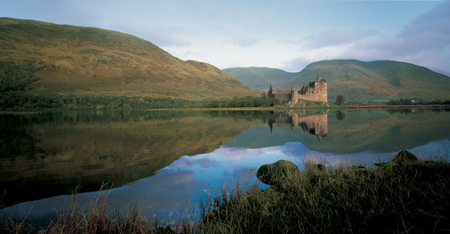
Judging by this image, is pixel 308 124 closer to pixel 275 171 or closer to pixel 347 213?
pixel 275 171

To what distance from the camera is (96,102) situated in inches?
4555

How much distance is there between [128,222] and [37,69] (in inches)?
7923

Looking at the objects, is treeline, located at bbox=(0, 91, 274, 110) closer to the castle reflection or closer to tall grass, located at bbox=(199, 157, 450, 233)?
the castle reflection

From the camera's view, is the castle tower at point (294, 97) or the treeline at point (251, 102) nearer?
the treeline at point (251, 102)

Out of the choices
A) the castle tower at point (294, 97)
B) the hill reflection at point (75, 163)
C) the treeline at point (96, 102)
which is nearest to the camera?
the hill reflection at point (75, 163)

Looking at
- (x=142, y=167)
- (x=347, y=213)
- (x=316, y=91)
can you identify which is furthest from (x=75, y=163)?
(x=316, y=91)

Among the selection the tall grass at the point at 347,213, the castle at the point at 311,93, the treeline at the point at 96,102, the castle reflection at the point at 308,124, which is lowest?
the castle reflection at the point at 308,124

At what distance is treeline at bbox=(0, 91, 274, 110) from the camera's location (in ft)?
287

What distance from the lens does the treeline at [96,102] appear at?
287 feet

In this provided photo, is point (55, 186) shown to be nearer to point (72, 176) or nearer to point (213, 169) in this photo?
point (72, 176)

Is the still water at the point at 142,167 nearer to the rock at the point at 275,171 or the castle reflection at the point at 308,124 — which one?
the rock at the point at 275,171

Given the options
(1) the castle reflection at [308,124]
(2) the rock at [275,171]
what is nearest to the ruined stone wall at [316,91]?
(1) the castle reflection at [308,124]

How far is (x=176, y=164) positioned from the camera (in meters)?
11.9

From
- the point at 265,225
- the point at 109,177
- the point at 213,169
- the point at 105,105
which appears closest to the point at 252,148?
the point at 213,169
